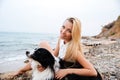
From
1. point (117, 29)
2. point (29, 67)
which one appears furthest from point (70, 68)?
point (117, 29)

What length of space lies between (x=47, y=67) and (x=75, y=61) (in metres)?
0.35

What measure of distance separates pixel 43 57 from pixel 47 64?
0.43 ft

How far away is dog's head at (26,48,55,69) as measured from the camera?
3.04 m

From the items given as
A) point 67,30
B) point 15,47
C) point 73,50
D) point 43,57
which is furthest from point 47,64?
point 15,47

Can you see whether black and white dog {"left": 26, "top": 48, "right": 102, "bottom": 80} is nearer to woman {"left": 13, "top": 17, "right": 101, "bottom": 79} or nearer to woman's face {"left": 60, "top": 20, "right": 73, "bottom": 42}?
woman {"left": 13, "top": 17, "right": 101, "bottom": 79}

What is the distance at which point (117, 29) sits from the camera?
30484 millimetres

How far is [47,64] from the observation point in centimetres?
313

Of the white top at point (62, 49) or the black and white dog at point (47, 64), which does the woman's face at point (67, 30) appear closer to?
the white top at point (62, 49)

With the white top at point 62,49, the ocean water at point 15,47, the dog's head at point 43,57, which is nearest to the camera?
the dog's head at point 43,57

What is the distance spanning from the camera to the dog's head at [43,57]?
3.04m

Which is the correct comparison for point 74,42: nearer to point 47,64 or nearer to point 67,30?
point 67,30

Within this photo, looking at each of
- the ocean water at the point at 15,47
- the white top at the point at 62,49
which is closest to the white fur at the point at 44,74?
the ocean water at the point at 15,47

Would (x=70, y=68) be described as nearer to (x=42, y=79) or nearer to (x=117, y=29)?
(x=42, y=79)

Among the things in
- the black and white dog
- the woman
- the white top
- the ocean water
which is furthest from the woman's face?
the ocean water
